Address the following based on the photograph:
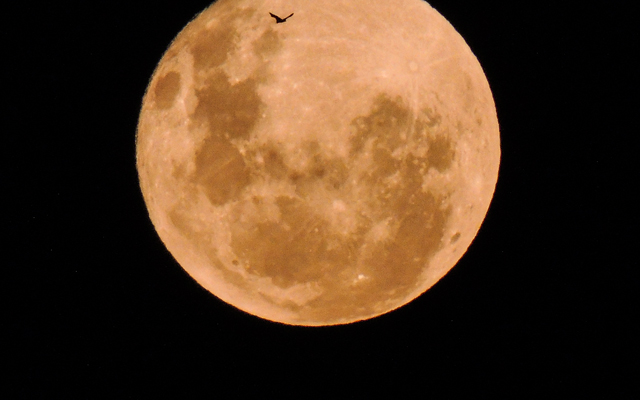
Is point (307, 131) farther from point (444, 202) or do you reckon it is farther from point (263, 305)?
point (263, 305)

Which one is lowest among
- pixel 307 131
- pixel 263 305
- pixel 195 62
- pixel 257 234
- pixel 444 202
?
pixel 263 305

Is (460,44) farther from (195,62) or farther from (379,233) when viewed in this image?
(195,62)

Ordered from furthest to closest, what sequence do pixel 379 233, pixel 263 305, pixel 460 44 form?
pixel 263 305, pixel 460 44, pixel 379 233

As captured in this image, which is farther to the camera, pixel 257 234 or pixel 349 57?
pixel 257 234

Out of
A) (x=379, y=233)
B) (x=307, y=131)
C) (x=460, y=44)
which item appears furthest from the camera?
(x=460, y=44)

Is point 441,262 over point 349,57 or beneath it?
beneath

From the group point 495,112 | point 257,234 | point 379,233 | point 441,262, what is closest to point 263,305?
point 257,234
